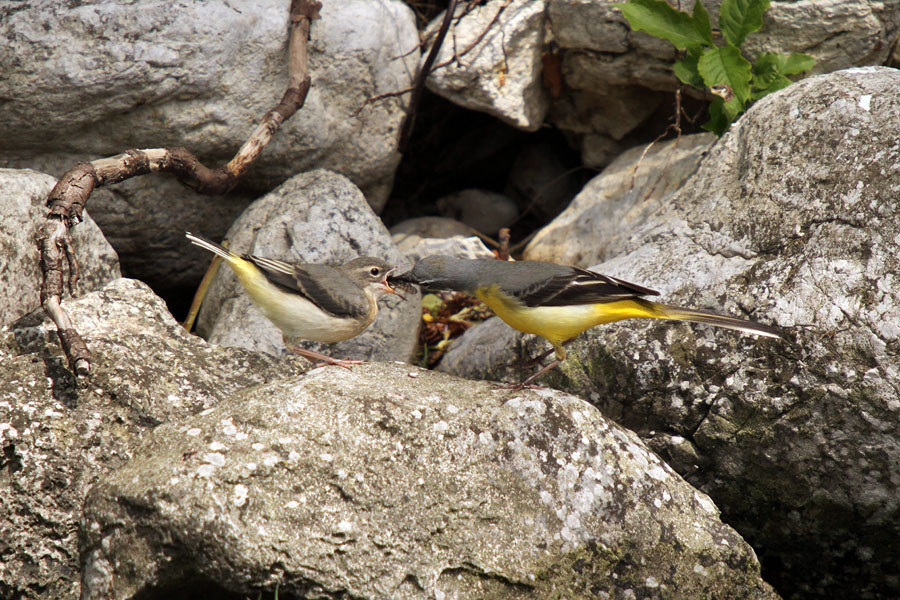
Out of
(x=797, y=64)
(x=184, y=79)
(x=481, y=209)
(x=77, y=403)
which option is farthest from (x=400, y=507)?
(x=481, y=209)

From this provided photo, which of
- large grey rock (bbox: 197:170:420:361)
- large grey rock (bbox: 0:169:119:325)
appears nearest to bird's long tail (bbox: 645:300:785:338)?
large grey rock (bbox: 197:170:420:361)

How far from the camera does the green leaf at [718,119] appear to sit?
685 centimetres

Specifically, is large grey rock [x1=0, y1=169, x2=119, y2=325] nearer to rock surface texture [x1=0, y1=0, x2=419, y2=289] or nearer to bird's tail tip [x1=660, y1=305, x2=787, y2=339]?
rock surface texture [x1=0, y1=0, x2=419, y2=289]

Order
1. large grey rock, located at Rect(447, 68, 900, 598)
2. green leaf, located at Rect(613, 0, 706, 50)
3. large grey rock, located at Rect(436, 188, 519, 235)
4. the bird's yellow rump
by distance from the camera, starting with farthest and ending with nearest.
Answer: large grey rock, located at Rect(436, 188, 519, 235) → green leaf, located at Rect(613, 0, 706, 50) → the bird's yellow rump → large grey rock, located at Rect(447, 68, 900, 598)

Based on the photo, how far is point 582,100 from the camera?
847 centimetres

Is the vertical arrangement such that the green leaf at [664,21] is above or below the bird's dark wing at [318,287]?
above

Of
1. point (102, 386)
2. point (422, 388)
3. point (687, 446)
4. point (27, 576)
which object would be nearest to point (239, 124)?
point (102, 386)

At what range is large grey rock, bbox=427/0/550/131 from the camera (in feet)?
25.7

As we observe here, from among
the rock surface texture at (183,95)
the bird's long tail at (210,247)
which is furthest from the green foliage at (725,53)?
the bird's long tail at (210,247)

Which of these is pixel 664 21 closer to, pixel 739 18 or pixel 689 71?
pixel 689 71

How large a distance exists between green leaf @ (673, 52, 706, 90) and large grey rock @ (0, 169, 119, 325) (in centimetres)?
493

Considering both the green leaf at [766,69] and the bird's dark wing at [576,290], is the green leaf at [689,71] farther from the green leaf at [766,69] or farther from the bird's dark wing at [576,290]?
the bird's dark wing at [576,290]

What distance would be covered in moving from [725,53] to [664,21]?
58 cm

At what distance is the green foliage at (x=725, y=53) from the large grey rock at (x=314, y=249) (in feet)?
9.16
